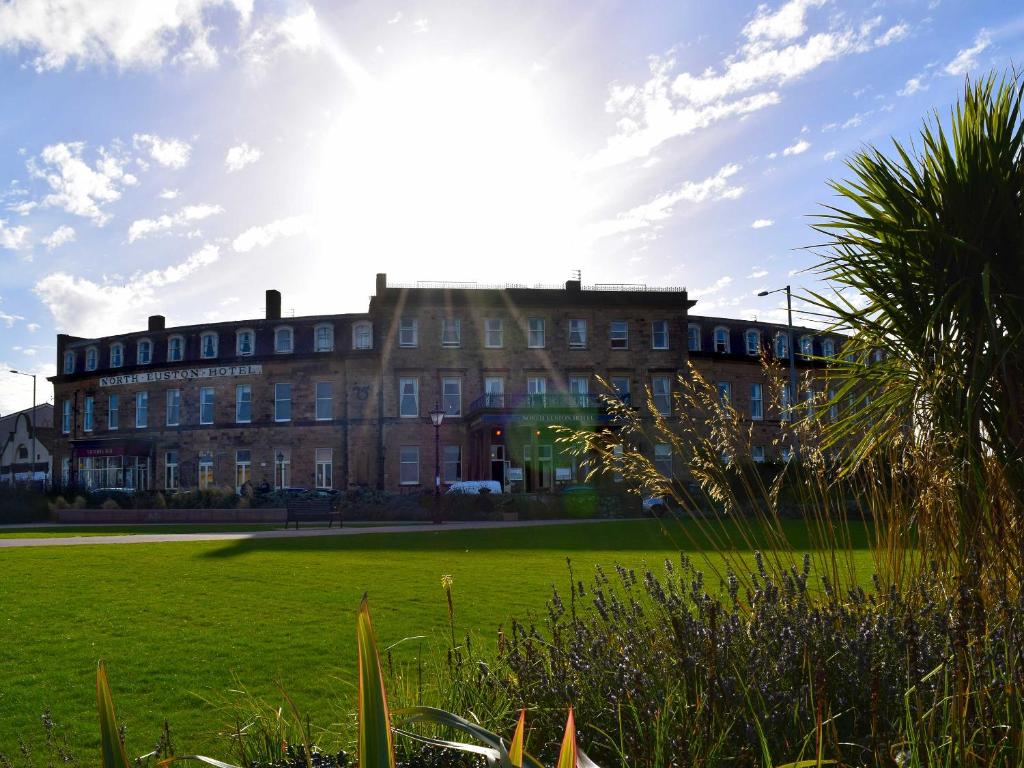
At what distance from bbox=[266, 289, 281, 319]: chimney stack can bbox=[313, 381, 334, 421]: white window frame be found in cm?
650

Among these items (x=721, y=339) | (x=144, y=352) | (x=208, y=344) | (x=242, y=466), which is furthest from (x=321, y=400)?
(x=721, y=339)

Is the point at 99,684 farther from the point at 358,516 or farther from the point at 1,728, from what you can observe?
the point at 358,516

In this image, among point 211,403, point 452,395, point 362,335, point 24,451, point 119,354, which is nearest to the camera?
point 452,395

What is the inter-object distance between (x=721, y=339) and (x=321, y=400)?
76.4ft

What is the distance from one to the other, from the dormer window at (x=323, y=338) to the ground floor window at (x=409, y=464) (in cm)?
712

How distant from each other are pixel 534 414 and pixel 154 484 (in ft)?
72.7

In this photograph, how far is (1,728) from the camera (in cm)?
460

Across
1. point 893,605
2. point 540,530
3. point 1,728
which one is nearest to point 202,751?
point 1,728

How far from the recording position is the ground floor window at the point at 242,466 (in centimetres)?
4288

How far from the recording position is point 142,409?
46.4 meters

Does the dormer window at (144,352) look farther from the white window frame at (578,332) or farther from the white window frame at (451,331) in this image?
the white window frame at (578,332)

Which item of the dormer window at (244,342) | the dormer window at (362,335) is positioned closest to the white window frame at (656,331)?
the dormer window at (362,335)

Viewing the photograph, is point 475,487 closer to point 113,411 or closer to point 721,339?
point 721,339

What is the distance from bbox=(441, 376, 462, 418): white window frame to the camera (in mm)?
40688
